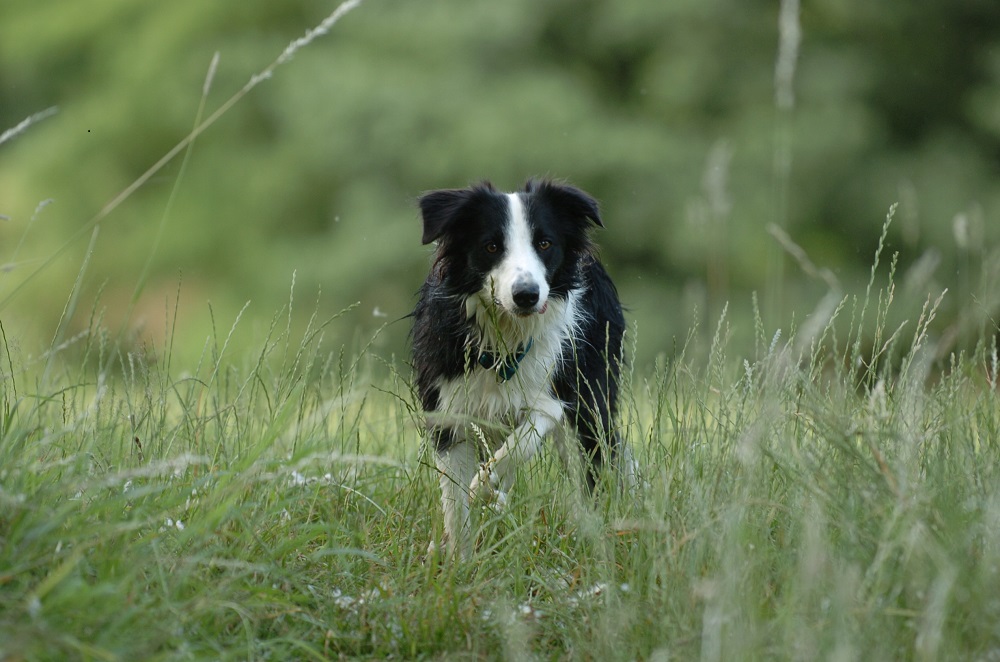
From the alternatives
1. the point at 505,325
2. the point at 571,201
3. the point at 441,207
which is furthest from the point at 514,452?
the point at 571,201

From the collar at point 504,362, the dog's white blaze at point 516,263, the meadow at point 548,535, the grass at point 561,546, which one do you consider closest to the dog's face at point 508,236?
the dog's white blaze at point 516,263

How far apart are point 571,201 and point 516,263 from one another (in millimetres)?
485

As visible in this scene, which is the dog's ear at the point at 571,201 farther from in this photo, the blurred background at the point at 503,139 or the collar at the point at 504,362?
the blurred background at the point at 503,139

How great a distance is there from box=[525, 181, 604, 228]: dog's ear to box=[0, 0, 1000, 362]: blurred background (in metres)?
5.80

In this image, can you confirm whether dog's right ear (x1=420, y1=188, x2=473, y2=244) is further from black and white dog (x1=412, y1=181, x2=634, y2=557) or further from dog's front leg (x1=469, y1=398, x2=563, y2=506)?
dog's front leg (x1=469, y1=398, x2=563, y2=506)

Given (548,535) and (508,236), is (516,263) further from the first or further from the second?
(548,535)

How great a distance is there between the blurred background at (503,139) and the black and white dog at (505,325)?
5857mm

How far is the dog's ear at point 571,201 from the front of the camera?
3953 mm

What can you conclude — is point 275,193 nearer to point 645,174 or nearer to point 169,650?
point 645,174

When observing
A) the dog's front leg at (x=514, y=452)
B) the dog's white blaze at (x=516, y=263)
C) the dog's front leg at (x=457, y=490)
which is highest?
the dog's white blaze at (x=516, y=263)

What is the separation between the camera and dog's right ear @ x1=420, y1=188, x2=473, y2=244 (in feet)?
A: 12.3

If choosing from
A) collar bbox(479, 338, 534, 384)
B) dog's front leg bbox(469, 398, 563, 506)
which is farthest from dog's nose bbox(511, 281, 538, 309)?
dog's front leg bbox(469, 398, 563, 506)

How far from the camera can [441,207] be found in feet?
12.6

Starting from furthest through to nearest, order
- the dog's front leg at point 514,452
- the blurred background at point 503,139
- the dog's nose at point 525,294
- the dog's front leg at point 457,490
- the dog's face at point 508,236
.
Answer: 1. the blurred background at point 503,139
2. the dog's face at point 508,236
3. the dog's nose at point 525,294
4. the dog's front leg at point 514,452
5. the dog's front leg at point 457,490
